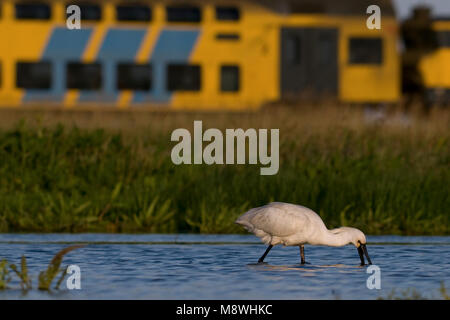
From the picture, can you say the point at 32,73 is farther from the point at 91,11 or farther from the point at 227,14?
the point at 227,14

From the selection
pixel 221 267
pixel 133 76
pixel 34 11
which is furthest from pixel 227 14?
pixel 221 267

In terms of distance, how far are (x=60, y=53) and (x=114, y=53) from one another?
54.4 inches

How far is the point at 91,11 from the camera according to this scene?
29000 millimetres

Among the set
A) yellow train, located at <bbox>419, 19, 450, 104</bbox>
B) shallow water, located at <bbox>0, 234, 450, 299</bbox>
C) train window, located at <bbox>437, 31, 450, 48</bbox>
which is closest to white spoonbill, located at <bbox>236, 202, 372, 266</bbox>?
shallow water, located at <bbox>0, 234, 450, 299</bbox>

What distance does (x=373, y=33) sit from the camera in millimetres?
29422

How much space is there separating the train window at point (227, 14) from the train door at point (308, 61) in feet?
4.22

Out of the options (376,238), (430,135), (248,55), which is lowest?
(376,238)

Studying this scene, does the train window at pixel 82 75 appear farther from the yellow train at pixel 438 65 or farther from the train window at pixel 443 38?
the train window at pixel 443 38

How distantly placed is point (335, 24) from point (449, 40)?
359 cm

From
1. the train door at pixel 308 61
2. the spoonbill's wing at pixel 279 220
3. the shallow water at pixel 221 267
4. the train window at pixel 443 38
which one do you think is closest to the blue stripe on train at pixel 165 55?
the train door at pixel 308 61

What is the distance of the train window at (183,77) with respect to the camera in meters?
29.2

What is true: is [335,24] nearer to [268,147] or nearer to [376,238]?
[268,147]

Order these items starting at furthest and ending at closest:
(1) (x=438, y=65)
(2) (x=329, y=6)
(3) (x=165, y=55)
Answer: (1) (x=438, y=65)
(3) (x=165, y=55)
(2) (x=329, y=6)
